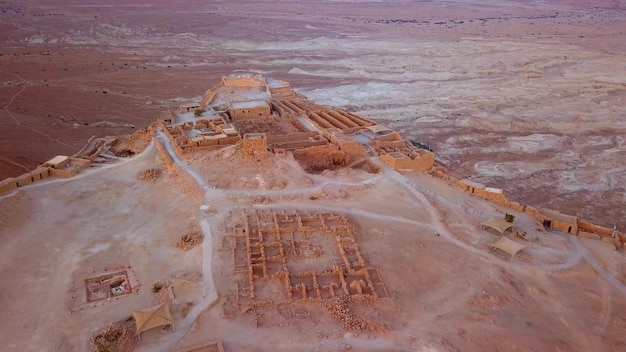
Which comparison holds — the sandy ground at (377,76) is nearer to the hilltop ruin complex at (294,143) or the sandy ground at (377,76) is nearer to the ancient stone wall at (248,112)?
the hilltop ruin complex at (294,143)

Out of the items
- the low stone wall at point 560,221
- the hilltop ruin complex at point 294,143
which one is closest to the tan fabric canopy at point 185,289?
the hilltop ruin complex at point 294,143

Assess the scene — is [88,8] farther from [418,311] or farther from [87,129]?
[418,311]

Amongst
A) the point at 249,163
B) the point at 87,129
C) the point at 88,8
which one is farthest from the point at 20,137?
the point at 88,8

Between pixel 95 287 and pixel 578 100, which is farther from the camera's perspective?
pixel 578 100

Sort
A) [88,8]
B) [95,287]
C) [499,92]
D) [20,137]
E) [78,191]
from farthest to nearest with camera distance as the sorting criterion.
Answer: [88,8], [499,92], [20,137], [78,191], [95,287]

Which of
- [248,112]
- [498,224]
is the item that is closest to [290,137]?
[248,112]

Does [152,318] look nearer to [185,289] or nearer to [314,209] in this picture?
[185,289]
